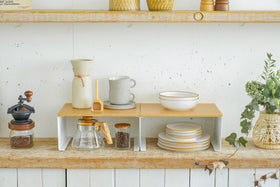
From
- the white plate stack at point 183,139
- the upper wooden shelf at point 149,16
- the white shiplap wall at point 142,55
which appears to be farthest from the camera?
the white shiplap wall at point 142,55

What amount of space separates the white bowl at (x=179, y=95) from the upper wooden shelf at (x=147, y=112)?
0.23ft

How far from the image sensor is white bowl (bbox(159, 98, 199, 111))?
86.2 inches

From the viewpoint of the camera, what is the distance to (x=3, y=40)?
235cm

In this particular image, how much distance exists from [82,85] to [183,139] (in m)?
0.61

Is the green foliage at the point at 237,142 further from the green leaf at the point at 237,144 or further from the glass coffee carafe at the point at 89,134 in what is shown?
the glass coffee carafe at the point at 89,134

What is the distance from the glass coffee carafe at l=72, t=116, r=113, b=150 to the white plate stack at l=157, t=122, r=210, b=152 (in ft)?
A: 0.95

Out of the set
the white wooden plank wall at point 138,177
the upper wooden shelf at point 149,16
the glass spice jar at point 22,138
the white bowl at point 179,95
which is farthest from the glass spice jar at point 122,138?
the upper wooden shelf at point 149,16

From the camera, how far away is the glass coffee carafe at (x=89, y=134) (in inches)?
86.6

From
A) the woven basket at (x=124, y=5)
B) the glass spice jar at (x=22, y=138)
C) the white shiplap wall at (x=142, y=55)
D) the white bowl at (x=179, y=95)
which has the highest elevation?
the woven basket at (x=124, y=5)

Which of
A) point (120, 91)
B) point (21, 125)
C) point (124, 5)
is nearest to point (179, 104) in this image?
point (120, 91)

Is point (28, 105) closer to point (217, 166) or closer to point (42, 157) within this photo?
point (42, 157)

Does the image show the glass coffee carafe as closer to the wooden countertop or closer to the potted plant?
the wooden countertop

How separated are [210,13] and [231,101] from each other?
592 mm

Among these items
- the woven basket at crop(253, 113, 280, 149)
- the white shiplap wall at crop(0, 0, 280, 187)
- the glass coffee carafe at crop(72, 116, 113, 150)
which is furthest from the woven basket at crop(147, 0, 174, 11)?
the woven basket at crop(253, 113, 280, 149)
